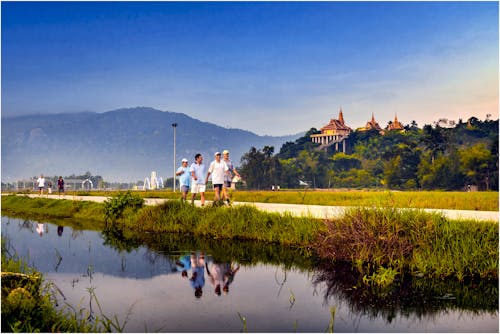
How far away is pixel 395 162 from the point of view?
3846 inches

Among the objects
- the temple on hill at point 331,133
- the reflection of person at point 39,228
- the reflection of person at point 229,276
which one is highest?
the temple on hill at point 331,133

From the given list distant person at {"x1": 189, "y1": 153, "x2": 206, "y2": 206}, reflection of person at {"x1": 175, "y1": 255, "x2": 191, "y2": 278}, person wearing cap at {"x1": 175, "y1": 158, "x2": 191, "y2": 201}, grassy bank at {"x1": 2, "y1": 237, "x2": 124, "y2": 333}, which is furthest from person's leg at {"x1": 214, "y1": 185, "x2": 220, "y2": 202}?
grassy bank at {"x1": 2, "y1": 237, "x2": 124, "y2": 333}

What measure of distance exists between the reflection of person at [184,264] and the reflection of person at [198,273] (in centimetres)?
10

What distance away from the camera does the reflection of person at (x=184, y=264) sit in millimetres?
11772

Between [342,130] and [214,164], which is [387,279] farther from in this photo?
[342,130]

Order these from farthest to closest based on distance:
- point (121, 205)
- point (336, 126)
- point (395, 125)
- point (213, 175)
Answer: point (336, 126)
point (395, 125)
point (121, 205)
point (213, 175)

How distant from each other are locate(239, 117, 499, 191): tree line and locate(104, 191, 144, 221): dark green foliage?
6982 centimetres

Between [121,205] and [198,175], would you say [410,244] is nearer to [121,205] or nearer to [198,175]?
[198,175]

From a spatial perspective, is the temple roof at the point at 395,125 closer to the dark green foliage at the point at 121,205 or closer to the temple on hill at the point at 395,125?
the temple on hill at the point at 395,125

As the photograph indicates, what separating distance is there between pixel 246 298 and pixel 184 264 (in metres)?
3.44

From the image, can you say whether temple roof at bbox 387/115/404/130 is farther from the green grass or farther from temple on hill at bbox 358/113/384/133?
the green grass

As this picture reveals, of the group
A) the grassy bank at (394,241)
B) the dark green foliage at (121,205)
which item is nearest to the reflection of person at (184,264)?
the grassy bank at (394,241)

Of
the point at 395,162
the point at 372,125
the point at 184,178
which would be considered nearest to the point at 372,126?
the point at 372,125

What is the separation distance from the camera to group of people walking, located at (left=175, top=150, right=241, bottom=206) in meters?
20.2
